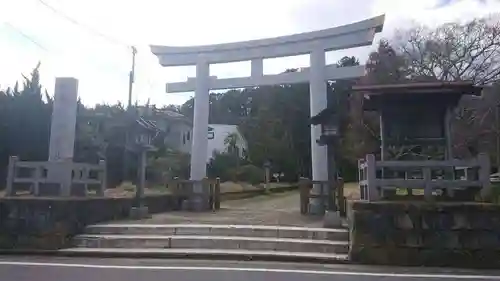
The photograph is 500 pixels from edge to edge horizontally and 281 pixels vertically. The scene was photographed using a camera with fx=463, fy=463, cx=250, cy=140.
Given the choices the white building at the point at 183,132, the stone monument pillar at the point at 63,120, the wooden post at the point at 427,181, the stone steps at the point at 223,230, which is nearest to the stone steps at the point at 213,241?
the stone steps at the point at 223,230

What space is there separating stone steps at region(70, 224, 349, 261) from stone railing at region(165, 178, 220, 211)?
14.9ft

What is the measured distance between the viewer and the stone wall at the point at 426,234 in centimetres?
803

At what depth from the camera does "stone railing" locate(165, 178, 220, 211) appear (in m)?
14.9

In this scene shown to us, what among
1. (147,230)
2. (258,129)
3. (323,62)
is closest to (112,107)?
(258,129)

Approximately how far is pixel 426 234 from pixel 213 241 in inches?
158

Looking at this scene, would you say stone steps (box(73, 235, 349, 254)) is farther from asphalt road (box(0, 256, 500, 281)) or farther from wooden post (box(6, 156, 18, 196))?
wooden post (box(6, 156, 18, 196))

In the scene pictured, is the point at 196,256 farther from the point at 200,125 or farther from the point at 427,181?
the point at 200,125

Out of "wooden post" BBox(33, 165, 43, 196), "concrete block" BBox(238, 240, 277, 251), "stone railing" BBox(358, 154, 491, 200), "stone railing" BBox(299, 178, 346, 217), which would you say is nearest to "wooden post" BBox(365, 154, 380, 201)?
"stone railing" BBox(358, 154, 491, 200)

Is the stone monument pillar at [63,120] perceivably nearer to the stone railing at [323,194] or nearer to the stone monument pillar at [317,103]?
the stone railing at [323,194]

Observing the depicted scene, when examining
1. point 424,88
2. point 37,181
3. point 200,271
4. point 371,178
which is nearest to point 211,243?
point 200,271

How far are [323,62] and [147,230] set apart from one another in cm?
799

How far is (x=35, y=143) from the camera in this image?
19188mm

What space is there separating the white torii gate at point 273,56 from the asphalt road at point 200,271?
5.87m

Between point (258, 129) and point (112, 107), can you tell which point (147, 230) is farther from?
point (258, 129)
